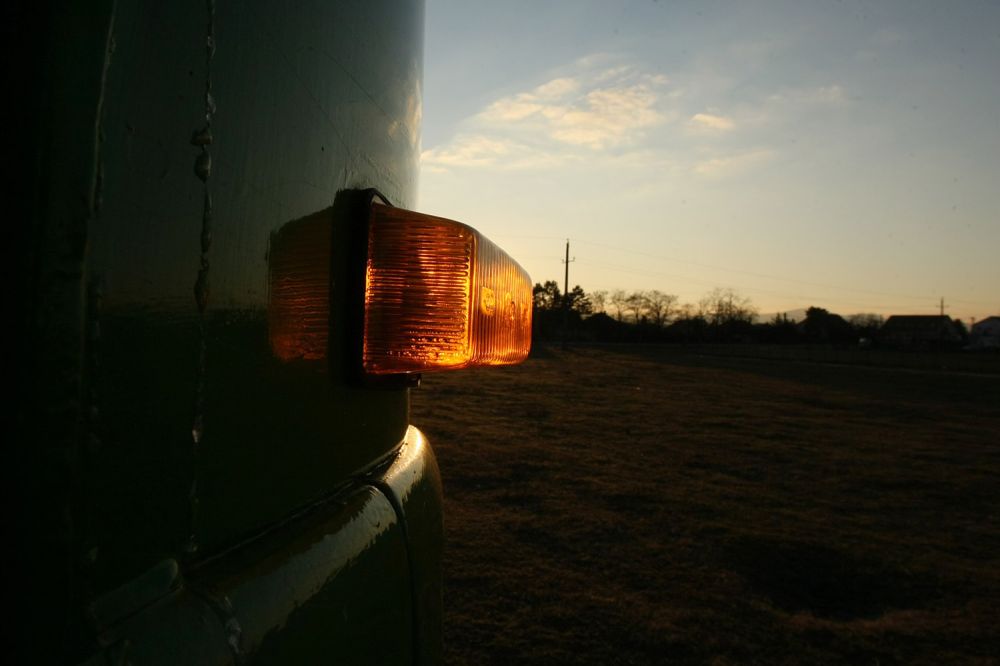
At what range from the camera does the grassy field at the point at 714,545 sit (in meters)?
2.75

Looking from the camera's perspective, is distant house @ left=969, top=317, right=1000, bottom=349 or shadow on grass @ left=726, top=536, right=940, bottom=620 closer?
shadow on grass @ left=726, top=536, right=940, bottom=620

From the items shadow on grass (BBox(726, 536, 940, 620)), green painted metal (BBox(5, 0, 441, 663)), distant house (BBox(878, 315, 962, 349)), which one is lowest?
shadow on grass (BBox(726, 536, 940, 620))

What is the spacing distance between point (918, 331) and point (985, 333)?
13587mm

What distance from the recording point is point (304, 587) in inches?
24.6

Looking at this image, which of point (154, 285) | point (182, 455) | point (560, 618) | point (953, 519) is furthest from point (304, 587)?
point (953, 519)

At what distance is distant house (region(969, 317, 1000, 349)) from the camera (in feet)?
251

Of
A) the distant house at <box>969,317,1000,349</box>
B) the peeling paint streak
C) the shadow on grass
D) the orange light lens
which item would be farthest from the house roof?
the peeling paint streak

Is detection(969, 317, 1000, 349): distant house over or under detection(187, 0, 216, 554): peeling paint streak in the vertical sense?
over

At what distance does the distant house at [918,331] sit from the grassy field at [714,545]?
80.0 meters

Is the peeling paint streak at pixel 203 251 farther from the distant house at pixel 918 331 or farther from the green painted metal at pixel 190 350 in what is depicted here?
the distant house at pixel 918 331

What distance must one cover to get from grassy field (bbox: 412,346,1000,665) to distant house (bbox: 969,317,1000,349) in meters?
82.4

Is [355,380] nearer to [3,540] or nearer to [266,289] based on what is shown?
[266,289]

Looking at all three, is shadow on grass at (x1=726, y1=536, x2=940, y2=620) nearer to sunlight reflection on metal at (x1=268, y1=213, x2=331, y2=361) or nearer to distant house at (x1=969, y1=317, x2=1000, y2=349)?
sunlight reflection on metal at (x1=268, y1=213, x2=331, y2=361)

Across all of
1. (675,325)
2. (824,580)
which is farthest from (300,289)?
(675,325)
